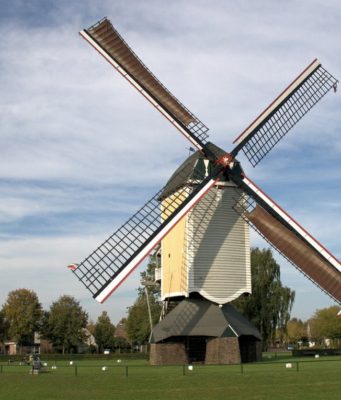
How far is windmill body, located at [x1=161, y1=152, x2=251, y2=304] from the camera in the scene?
2939cm

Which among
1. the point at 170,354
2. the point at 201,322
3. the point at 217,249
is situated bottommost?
the point at 170,354

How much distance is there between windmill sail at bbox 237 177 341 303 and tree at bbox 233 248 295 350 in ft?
66.9

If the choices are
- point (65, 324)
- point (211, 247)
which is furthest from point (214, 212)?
point (65, 324)

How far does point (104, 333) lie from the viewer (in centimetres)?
7138

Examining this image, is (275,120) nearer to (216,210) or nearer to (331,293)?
(216,210)

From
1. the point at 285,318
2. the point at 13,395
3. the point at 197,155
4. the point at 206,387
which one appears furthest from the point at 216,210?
the point at 285,318

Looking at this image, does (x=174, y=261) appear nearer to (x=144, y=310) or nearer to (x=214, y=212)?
(x=214, y=212)

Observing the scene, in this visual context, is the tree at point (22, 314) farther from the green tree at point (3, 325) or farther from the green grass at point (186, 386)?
the green grass at point (186, 386)

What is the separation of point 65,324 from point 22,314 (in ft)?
19.5

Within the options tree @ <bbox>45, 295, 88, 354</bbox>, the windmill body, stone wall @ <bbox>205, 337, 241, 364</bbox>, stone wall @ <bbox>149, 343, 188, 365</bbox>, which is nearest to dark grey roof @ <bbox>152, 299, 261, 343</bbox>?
stone wall @ <bbox>205, 337, 241, 364</bbox>

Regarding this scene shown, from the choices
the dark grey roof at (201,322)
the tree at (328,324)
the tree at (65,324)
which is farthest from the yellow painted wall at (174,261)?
the tree at (328,324)

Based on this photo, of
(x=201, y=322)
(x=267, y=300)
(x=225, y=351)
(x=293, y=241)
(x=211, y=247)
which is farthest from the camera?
(x=267, y=300)

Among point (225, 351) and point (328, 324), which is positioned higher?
point (328, 324)

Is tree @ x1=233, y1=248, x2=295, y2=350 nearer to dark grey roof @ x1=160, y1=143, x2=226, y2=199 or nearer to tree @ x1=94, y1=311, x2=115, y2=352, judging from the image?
dark grey roof @ x1=160, y1=143, x2=226, y2=199
